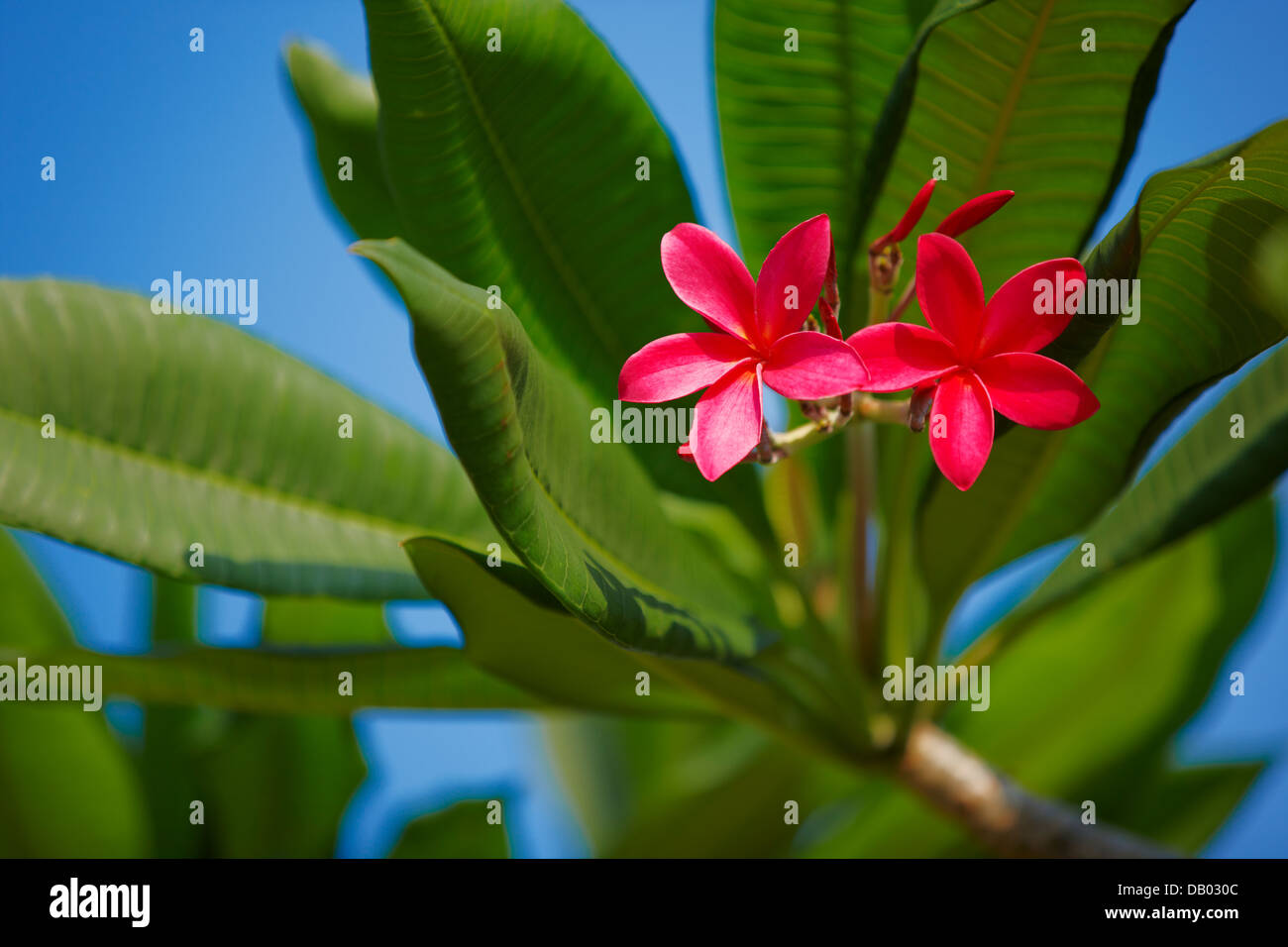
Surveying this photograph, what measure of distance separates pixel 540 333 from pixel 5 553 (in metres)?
0.74

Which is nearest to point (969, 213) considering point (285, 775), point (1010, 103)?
point (1010, 103)

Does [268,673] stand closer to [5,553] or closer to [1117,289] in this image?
[5,553]

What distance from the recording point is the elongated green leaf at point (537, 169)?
57 centimetres

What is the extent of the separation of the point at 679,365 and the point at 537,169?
25cm

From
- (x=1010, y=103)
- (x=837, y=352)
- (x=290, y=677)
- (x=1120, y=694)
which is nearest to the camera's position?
(x=837, y=352)

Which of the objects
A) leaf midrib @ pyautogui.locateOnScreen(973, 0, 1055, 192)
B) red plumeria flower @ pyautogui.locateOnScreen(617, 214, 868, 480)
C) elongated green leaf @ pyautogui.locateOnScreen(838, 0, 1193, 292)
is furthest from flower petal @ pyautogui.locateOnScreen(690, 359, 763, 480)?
leaf midrib @ pyautogui.locateOnScreen(973, 0, 1055, 192)

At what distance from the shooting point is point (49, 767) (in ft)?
3.44

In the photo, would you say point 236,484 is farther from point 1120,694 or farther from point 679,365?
point 1120,694

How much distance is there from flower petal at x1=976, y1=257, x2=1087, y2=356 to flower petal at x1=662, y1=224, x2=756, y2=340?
10 cm

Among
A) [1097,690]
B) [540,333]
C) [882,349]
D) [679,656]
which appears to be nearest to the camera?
[882,349]

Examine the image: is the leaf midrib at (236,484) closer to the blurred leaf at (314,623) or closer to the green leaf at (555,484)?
the green leaf at (555,484)

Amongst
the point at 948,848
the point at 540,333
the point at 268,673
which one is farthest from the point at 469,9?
the point at 948,848

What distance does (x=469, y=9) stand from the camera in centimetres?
56

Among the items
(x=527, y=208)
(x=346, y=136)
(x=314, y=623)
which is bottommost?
(x=314, y=623)
